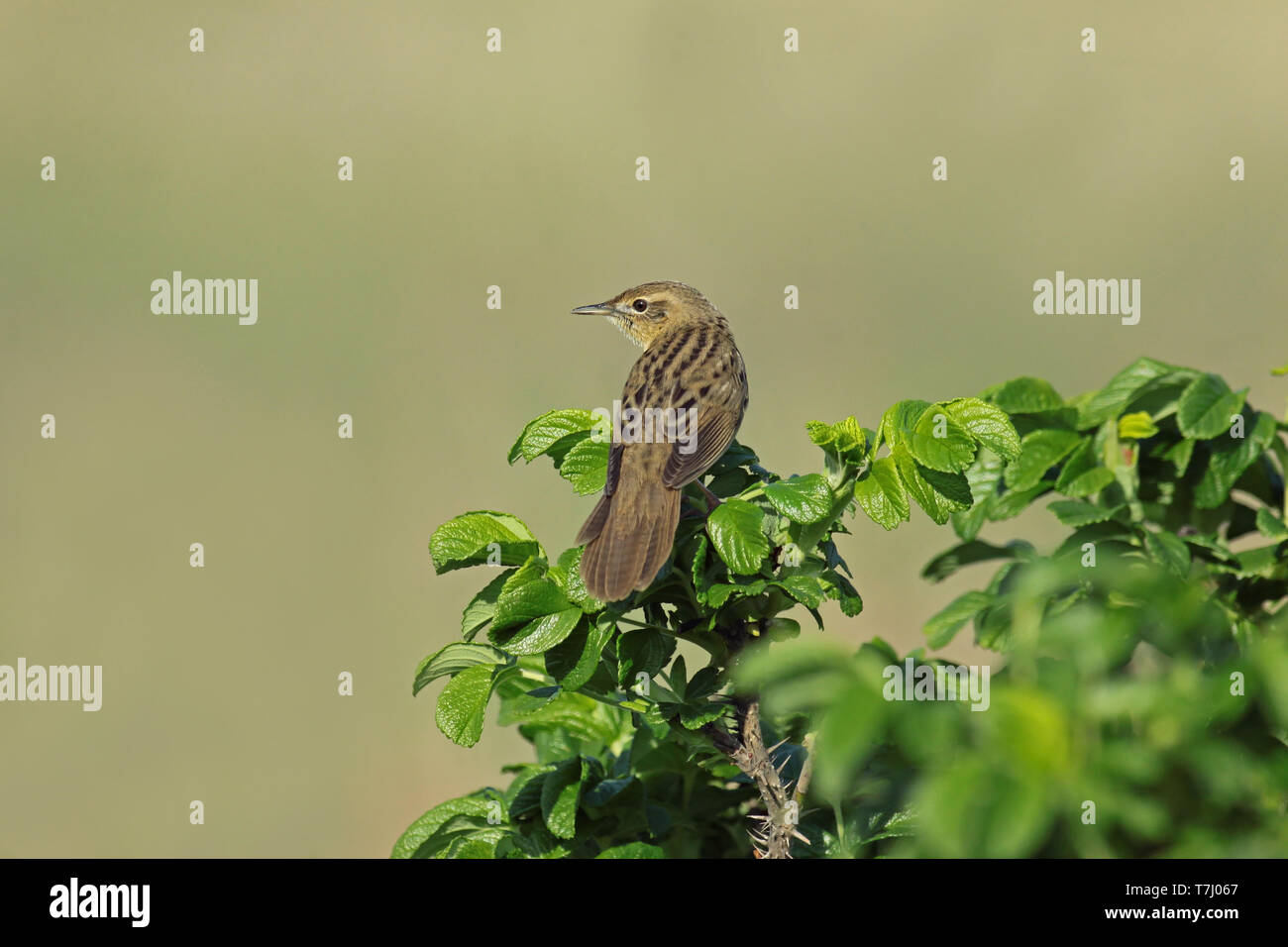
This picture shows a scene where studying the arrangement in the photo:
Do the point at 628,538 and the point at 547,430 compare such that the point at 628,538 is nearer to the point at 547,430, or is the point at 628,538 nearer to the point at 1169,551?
the point at 547,430

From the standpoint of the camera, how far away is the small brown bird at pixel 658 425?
7.37ft

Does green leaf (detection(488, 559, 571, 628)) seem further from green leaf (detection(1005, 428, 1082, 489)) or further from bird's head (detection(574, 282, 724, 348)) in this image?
bird's head (detection(574, 282, 724, 348))

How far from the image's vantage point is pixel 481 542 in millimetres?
2289

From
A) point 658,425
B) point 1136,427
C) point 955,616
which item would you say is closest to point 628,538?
point 955,616

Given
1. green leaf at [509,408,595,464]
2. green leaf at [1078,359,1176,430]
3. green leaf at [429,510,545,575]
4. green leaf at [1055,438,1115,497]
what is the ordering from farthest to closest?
green leaf at [1078,359,1176,430], green leaf at [1055,438,1115,497], green leaf at [509,408,595,464], green leaf at [429,510,545,575]

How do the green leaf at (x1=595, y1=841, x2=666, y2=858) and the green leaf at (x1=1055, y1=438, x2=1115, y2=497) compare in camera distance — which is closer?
the green leaf at (x1=595, y1=841, x2=666, y2=858)

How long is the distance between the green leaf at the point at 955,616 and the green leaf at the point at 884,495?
0.72m

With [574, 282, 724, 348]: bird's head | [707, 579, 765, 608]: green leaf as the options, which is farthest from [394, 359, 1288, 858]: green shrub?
[574, 282, 724, 348]: bird's head

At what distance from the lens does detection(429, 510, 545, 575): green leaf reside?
2.28 meters

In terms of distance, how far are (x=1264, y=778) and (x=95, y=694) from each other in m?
9.34

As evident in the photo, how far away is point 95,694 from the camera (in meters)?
9.06

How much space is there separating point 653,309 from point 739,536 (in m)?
2.64

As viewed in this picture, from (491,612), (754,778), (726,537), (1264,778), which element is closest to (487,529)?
(491,612)

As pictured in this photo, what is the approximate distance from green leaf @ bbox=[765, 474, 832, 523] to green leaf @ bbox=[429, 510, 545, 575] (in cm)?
55
